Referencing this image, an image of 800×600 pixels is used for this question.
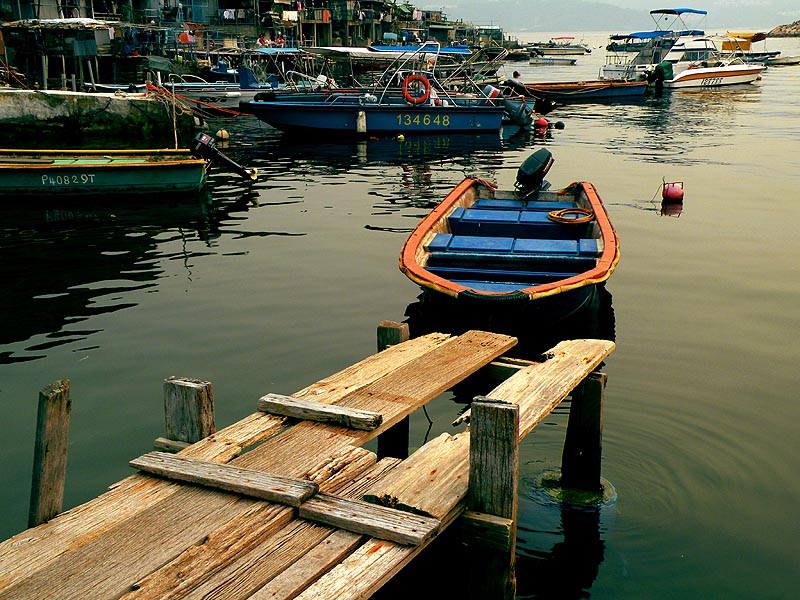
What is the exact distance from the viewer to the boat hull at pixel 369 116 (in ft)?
96.7

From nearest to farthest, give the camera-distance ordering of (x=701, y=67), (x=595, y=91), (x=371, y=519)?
(x=371, y=519)
(x=595, y=91)
(x=701, y=67)

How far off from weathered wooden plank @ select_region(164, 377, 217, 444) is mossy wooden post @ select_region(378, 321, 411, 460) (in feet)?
7.02

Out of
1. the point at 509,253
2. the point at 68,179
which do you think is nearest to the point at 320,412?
the point at 509,253

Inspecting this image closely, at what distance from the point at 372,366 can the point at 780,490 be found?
12.5ft

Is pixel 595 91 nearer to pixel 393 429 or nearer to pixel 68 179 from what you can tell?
pixel 68 179

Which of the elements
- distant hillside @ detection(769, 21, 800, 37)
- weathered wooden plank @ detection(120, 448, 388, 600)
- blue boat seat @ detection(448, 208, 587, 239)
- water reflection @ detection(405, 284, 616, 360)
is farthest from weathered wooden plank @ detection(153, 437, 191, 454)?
distant hillside @ detection(769, 21, 800, 37)

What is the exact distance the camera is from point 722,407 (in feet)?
27.9

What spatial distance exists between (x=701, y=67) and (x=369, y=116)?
3589 cm

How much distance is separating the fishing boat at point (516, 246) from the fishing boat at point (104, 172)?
7.46 metres

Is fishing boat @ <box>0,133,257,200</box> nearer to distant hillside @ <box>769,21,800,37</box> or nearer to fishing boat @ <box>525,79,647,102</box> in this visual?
fishing boat @ <box>525,79,647,102</box>

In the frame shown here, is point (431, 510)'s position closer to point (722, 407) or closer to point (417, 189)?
point (722, 407)

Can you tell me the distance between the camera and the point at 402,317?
11.4m

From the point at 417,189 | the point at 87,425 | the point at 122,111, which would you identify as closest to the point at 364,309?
the point at 87,425

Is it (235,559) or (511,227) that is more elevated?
(511,227)
